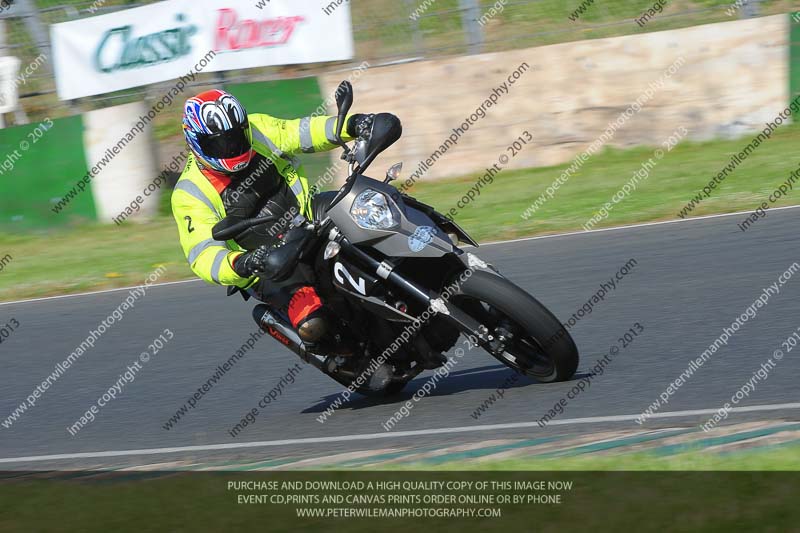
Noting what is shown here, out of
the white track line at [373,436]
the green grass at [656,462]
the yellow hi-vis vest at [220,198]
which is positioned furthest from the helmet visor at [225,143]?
the green grass at [656,462]

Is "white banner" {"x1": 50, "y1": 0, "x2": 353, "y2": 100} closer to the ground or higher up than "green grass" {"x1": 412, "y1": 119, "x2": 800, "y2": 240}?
higher up

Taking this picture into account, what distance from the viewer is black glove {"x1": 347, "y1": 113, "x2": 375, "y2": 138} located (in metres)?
5.58

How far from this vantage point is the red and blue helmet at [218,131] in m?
5.66

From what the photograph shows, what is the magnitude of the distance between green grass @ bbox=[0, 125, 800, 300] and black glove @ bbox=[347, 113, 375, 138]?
16.5 feet

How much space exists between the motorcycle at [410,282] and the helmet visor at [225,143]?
1.71 feet

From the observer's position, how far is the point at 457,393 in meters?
6.48

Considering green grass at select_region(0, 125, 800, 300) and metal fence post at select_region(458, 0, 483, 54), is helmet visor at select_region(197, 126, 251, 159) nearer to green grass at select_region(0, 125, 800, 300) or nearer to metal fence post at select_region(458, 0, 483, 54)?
green grass at select_region(0, 125, 800, 300)

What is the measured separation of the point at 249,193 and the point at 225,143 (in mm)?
444

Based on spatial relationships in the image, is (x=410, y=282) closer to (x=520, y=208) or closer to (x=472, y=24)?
(x=520, y=208)

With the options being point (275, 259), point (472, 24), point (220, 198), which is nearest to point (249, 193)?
point (220, 198)

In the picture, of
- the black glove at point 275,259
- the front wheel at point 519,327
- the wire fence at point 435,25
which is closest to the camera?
the black glove at point 275,259

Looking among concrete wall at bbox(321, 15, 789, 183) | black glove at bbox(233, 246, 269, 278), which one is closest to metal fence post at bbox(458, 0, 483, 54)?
concrete wall at bbox(321, 15, 789, 183)

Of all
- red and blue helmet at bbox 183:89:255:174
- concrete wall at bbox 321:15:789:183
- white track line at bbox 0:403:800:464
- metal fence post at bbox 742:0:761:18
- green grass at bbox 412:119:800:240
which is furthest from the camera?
metal fence post at bbox 742:0:761:18

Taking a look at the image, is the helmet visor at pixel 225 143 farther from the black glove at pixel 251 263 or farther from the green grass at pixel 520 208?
the green grass at pixel 520 208
